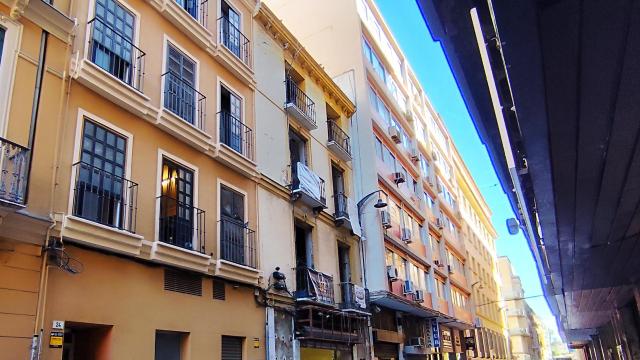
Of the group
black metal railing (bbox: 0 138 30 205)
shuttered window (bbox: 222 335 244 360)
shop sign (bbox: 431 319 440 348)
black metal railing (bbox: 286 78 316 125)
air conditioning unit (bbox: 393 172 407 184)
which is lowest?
shuttered window (bbox: 222 335 244 360)

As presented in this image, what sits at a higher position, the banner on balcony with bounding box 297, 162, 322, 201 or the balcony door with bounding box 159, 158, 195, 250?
the banner on balcony with bounding box 297, 162, 322, 201

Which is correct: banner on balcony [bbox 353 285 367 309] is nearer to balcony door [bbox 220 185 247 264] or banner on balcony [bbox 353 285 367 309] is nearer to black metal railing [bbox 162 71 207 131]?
balcony door [bbox 220 185 247 264]

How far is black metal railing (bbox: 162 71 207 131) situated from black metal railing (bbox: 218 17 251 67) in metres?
2.36

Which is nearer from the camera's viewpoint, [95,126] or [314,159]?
[95,126]

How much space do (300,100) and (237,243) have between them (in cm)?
755

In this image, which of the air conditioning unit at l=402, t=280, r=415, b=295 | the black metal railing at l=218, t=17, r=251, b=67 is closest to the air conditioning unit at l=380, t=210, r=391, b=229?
the air conditioning unit at l=402, t=280, r=415, b=295

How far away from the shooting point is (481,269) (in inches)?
1938

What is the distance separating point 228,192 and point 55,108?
550cm

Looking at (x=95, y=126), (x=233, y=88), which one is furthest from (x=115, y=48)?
(x=233, y=88)

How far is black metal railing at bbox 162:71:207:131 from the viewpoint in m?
12.8

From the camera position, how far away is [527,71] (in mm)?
3686

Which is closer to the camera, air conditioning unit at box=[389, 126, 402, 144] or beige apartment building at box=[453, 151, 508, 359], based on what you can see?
air conditioning unit at box=[389, 126, 402, 144]

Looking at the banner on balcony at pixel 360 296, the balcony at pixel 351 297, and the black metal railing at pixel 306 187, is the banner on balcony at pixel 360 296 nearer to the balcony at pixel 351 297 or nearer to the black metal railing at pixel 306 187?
the balcony at pixel 351 297

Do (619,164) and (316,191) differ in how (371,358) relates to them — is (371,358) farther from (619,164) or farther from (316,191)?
(619,164)
